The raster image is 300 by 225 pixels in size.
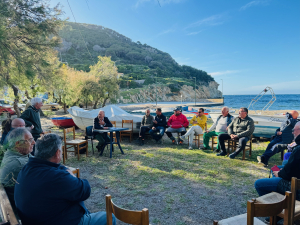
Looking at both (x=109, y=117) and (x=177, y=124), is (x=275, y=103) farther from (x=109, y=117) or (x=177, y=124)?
(x=109, y=117)

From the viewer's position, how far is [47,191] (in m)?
1.42

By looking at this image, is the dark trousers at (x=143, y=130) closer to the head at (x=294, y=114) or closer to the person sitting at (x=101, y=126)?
the person sitting at (x=101, y=126)

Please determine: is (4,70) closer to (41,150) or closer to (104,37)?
(41,150)

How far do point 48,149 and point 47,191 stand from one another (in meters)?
0.31

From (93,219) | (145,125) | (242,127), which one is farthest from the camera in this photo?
(145,125)

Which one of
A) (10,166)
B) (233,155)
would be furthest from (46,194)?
(233,155)

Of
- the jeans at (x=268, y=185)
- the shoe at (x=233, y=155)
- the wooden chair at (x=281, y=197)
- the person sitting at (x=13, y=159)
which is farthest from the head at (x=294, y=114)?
the person sitting at (x=13, y=159)

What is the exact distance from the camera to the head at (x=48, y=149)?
1544 mm

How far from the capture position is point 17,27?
525 cm

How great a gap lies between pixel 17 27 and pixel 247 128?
6.61m

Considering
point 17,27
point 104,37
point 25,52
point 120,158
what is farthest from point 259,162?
point 104,37

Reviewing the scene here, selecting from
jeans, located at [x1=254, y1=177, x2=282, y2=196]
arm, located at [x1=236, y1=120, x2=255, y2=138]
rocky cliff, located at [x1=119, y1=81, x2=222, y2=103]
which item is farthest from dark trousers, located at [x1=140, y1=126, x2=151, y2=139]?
rocky cliff, located at [x1=119, y1=81, x2=222, y2=103]

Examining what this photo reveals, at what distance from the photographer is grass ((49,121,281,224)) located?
295 cm

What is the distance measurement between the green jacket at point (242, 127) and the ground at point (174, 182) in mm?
678
